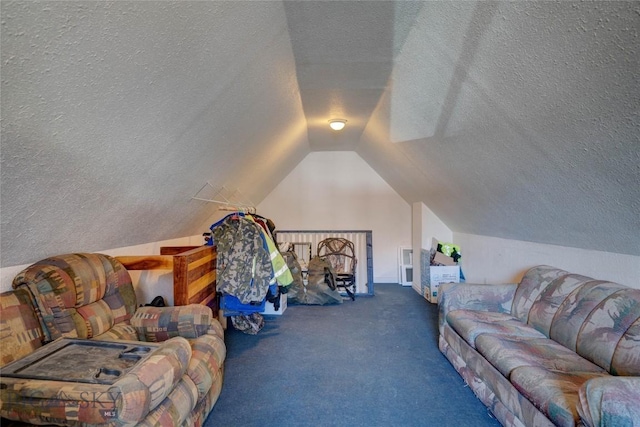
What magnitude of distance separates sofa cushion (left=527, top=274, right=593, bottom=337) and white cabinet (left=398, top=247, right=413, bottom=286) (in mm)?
3271

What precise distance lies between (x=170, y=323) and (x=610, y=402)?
93.1 inches

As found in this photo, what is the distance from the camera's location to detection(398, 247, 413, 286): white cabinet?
5.90 meters

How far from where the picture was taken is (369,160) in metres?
5.73

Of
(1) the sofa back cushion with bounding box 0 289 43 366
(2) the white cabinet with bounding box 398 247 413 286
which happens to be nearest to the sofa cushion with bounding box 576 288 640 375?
(1) the sofa back cushion with bounding box 0 289 43 366

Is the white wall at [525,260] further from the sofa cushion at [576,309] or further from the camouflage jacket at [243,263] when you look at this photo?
the camouflage jacket at [243,263]

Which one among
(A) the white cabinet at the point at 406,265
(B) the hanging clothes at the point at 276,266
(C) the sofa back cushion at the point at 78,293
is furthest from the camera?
(A) the white cabinet at the point at 406,265

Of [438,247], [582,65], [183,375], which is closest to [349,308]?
[438,247]

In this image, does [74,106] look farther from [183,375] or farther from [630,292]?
[630,292]

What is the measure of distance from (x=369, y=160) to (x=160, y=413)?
16.2 ft

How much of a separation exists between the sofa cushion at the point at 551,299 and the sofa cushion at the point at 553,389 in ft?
2.10

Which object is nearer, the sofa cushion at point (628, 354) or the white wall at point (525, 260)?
the sofa cushion at point (628, 354)

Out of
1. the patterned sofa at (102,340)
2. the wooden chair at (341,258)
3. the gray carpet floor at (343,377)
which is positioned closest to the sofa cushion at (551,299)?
the gray carpet floor at (343,377)

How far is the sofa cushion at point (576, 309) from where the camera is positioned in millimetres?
2137

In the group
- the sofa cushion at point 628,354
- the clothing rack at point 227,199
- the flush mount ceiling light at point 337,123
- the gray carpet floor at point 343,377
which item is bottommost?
the gray carpet floor at point 343,377
